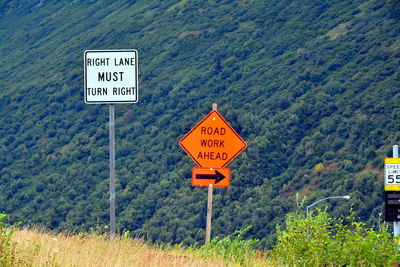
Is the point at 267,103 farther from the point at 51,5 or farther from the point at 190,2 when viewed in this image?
the point at 51,5

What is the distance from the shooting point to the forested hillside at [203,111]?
185ft

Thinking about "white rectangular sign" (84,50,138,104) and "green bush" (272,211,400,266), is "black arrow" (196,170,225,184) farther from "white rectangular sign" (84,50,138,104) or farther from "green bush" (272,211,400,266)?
"white rectangular sign" (84,50,138,104)

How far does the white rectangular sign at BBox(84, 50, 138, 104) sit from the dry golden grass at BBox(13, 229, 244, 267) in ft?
5.91

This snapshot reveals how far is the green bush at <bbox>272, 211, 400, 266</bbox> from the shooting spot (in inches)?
361

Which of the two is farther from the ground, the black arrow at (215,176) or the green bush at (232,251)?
the black arrow at (215,176)

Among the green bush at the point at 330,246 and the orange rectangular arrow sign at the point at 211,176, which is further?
the orange rectangular arrow sign at the point at 211,176

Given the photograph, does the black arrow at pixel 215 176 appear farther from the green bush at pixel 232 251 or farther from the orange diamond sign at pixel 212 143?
the green bush at pixel 232 251

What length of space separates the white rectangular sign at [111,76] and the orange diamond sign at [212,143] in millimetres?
2908

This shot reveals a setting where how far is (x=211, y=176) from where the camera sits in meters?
12.5

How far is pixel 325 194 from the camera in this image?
178ft

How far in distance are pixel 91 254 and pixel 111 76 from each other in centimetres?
260

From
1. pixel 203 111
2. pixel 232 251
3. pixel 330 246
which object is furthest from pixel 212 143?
pixel 203 111

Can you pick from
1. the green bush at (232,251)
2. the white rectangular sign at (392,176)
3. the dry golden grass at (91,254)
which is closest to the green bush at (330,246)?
the green bush at (232,251)

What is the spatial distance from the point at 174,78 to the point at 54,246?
79877 mm
